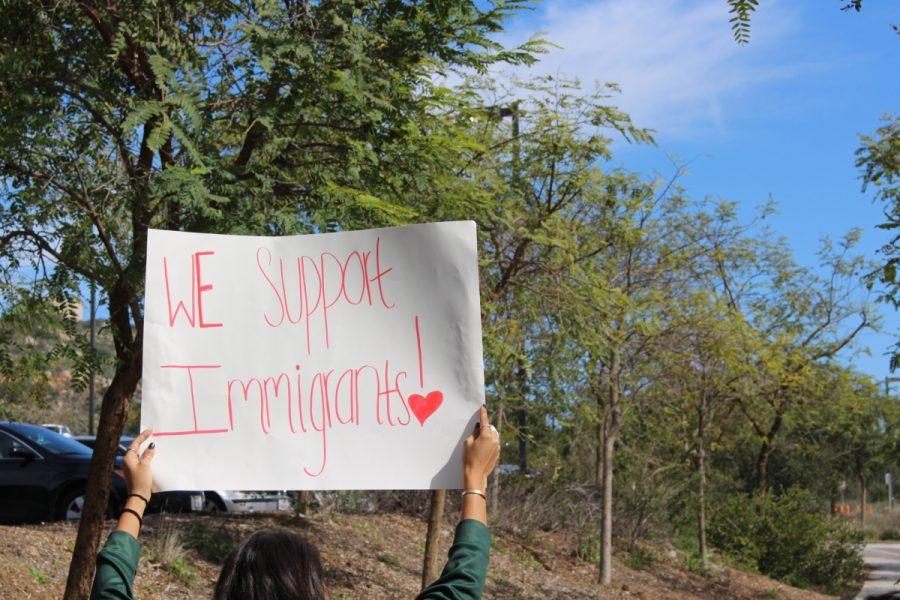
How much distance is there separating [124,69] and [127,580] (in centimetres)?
476

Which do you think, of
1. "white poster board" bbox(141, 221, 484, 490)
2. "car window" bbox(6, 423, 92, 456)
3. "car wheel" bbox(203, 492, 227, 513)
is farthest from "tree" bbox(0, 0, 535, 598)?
"car wheel" bbox(203, 492, 227, 513)

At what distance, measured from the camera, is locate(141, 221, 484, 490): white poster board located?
2.91 meters

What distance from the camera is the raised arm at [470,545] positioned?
217 centimetres

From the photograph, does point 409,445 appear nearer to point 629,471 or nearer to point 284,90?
Result: point 284,90

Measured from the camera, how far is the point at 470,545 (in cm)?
226

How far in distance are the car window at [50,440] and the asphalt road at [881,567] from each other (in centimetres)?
1131

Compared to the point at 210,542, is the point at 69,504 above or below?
above

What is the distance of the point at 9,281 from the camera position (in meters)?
6.62

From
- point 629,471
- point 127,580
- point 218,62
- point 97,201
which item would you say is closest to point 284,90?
point 218,62

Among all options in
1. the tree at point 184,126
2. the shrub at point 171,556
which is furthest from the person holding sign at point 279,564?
the shrub at point 171,556

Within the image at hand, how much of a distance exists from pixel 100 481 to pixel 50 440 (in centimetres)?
760

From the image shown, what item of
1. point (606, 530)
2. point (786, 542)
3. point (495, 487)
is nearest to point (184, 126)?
point (495, 487)

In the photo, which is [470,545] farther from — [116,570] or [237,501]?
[237,501]

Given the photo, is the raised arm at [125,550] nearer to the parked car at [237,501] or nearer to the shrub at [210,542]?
the shrub at [210,542]
